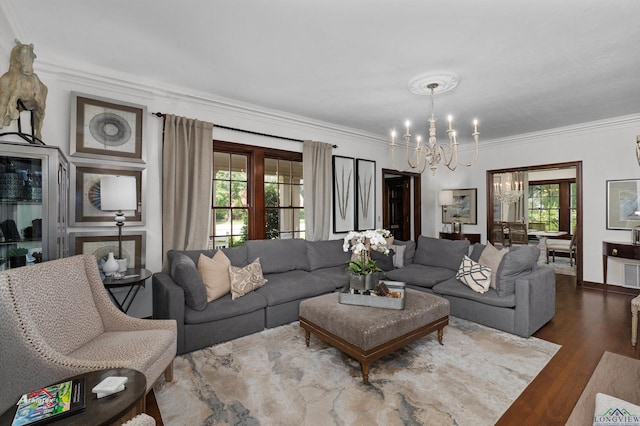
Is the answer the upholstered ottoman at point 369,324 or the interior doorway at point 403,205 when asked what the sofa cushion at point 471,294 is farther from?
the interior doorway at point 403,205

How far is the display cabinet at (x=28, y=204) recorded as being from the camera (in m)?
1.89

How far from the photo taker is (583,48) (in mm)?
2576

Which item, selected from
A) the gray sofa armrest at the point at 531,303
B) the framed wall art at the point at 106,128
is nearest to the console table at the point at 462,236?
the gray sofa armrest at the point at 531,303

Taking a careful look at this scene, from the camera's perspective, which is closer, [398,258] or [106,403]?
[106,403]

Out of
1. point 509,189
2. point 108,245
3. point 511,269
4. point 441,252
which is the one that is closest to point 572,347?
point 511,269

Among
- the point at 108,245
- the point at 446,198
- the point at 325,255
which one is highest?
the point at 446,198

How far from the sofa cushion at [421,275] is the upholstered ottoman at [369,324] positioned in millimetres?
936

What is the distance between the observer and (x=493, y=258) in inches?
140

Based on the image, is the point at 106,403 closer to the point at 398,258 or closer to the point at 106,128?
the point at 106,128

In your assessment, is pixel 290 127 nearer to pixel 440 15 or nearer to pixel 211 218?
pixel 211 218

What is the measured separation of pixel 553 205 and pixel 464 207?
13.2ft

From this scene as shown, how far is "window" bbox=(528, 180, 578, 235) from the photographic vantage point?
8.13 metres

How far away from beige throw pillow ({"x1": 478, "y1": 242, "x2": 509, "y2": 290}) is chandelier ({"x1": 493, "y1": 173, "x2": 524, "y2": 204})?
5392mm

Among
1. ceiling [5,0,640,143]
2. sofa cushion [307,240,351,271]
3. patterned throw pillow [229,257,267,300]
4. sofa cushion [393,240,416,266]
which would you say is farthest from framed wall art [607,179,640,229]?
patterned throw pillow [229,257,267,300]
